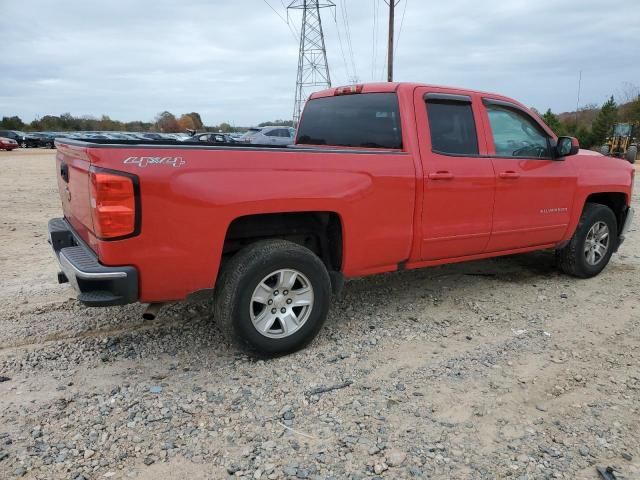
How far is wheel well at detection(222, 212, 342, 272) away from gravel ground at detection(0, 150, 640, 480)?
499mm

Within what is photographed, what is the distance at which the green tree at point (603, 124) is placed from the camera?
35.2m

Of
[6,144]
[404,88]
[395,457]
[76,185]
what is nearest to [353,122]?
[404,88]

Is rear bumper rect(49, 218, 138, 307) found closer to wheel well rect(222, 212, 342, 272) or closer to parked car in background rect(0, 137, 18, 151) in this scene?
wheel well rect(222, 212, 342, 272)

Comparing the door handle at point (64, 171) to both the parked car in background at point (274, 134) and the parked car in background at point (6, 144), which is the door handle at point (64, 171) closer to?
the parked car in background at point (274, 134)

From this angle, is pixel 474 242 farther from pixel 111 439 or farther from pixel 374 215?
pixel 111 439

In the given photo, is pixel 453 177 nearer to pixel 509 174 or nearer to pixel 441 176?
pixel 441 176

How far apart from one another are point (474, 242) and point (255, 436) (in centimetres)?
263

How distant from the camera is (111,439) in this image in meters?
2.64

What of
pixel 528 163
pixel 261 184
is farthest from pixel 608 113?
pixel 261 184

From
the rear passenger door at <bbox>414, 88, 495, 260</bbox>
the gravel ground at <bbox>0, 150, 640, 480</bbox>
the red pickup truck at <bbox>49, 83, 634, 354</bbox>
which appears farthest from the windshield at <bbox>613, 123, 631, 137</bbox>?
the rear passenger door at <bbox>414, 88, 495, 260</bbox>

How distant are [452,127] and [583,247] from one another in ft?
7.42

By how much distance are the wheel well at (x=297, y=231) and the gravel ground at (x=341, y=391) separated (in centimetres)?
50

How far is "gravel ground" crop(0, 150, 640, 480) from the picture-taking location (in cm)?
251

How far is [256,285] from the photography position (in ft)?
10.8
